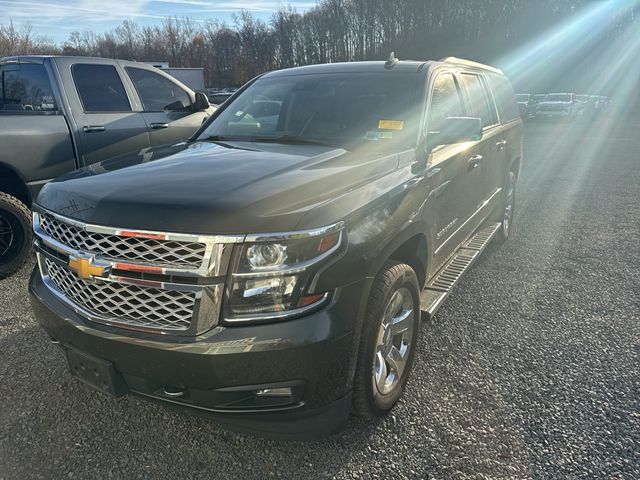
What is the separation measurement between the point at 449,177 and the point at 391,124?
1.79 feet

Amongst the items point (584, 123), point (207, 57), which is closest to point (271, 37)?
point (207, 57)

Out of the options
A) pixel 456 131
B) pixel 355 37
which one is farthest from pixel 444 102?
pixel 355 37

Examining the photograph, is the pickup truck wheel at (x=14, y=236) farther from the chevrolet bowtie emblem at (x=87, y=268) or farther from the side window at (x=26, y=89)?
the chevrolet bowtie emblem at (x=87, y=268)

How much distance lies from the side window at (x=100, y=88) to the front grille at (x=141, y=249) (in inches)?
145

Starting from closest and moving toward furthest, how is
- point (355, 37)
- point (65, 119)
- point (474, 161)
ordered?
point (474, 161), point (65, 119), point (355, 37)

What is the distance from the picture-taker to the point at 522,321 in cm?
373

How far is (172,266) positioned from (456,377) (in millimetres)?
1927

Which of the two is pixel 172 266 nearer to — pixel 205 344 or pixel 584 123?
pixel 205 344

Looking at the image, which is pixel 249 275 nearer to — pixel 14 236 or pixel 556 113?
pixel 14 236

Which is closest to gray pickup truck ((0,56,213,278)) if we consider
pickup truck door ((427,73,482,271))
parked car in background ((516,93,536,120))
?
pickup truck door ((427,73,482,271))

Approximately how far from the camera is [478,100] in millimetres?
4438

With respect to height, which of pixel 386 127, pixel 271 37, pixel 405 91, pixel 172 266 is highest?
pixel 271 37

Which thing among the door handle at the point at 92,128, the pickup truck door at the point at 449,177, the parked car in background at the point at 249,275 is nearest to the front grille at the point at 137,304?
the parked car in background at the point at 249,275

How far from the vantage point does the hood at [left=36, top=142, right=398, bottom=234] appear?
1942mm
